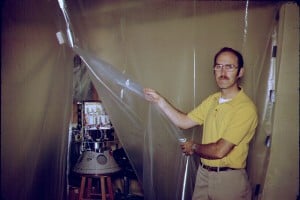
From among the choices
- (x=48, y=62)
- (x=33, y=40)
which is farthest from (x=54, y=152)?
(x=33, y=40)

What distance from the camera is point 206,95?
2.94 meters

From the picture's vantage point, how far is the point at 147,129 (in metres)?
2.81

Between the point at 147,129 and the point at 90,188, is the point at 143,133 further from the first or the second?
the point at 90,188

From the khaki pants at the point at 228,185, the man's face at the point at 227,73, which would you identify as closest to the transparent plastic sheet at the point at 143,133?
the khaki pants at the point at 228,185

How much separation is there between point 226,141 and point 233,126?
116mm

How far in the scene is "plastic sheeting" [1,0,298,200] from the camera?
8.68 feet

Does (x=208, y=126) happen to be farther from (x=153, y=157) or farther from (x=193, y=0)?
(x=193, y=0)

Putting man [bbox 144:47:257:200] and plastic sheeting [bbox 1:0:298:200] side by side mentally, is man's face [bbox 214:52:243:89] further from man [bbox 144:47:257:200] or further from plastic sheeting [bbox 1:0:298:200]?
plastic sheeting [bbox 1:0:298:200]

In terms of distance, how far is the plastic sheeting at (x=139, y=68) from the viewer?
2645 mm

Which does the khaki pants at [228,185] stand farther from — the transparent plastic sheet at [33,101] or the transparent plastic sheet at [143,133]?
the transparent plastic sheet at [33,101]

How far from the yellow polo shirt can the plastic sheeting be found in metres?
0.37

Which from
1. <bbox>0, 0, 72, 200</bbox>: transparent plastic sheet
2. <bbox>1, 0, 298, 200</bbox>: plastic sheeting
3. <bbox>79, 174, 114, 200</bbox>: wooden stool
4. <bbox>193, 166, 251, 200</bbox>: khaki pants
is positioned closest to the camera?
→ <bbox>0, 0, 72, 200</bbox>: transparent plastic sheet

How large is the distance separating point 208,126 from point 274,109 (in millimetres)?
609

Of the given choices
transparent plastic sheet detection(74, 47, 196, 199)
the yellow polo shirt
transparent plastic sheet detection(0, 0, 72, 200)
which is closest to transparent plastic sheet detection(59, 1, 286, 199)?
transparent plastic sheet detection(74, 47, 196, 199)
